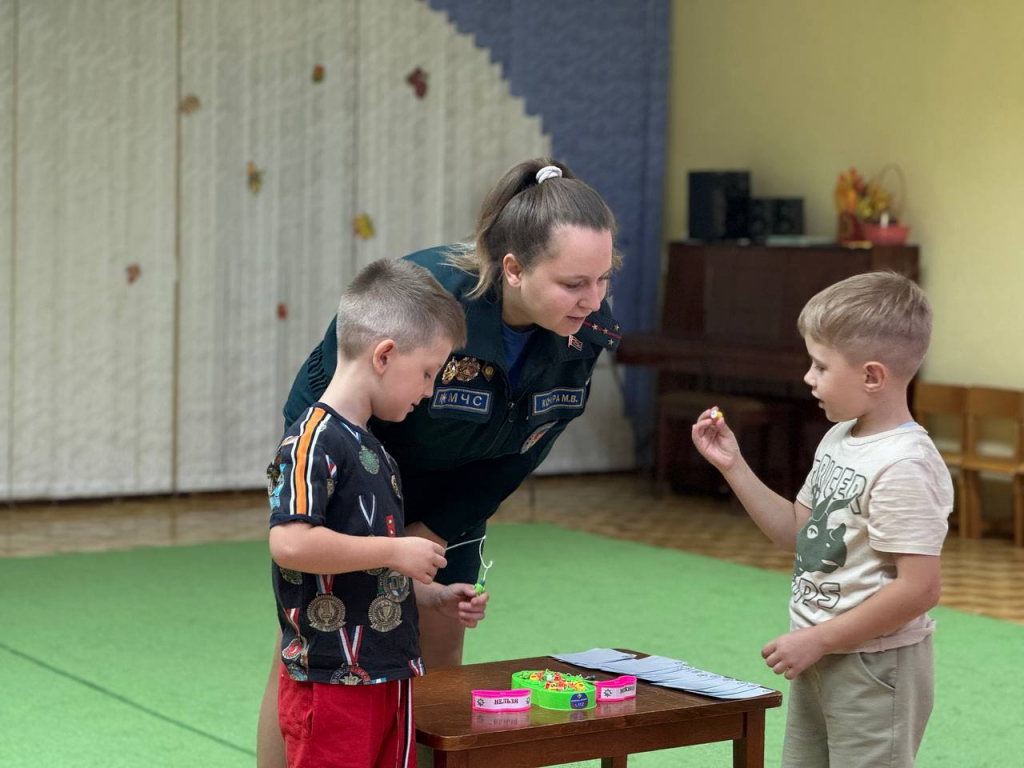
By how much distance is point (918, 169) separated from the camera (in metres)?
7.21

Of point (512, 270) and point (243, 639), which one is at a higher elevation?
point (512, 270)

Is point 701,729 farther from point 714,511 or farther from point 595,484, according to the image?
point 595,484

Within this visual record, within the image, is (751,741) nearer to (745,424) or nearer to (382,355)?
(382,355)

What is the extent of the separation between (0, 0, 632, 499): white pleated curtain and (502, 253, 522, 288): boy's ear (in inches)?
195

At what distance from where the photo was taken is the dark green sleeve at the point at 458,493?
2467mm

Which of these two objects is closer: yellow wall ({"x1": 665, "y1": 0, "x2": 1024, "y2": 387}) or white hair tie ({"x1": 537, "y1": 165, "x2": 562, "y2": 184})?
white hair tie ({"x1": 537, "y1": 165, "x2": 562, "y2": 184})

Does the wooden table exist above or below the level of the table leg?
above

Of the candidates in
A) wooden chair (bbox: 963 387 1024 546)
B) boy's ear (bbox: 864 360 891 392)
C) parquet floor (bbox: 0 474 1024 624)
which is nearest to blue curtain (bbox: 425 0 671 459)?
parquet floor (bbox: 0 474 1024 624)

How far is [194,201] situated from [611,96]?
2.65 m

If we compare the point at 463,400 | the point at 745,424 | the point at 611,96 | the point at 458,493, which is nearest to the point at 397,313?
the point at 463,400

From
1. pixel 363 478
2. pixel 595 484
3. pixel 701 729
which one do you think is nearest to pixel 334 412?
pixel 363 478

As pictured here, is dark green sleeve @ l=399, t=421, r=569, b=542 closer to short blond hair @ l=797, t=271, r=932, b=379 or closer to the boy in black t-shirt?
the boy in black t-shirt

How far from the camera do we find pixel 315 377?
7.70 ft

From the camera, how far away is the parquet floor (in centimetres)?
568
